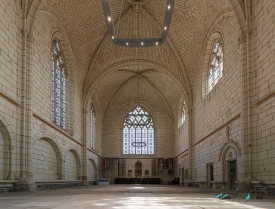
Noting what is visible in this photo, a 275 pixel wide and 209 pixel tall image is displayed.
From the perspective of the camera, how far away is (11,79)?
47.2ft

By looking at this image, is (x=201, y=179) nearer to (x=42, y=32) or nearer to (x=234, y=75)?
(x=234, y=75)

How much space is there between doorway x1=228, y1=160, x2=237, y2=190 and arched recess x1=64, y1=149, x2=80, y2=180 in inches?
405

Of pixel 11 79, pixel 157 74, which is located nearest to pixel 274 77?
pixel 11 79

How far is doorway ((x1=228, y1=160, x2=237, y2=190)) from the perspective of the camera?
58.5ft

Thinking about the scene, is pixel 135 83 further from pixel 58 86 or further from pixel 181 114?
pixel 58 86

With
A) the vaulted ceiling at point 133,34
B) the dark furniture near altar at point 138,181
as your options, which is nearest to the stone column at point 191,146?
the vaulted ceiling at point 133,34

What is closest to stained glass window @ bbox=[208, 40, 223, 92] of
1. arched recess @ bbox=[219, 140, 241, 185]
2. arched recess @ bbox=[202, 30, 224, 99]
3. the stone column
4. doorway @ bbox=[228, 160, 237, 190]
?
arched recess @ bbox=[202, 30, 224, 99]

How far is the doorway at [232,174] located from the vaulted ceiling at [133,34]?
775cm

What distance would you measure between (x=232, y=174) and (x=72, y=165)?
11.9 meters

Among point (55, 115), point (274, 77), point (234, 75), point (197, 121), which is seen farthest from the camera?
point (197, 121)

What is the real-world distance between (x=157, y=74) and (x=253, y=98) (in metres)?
19.2

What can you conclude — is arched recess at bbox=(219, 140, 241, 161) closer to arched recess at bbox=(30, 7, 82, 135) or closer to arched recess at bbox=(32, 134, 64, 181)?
arched recess at bbox=(32, 134, 64, 181)

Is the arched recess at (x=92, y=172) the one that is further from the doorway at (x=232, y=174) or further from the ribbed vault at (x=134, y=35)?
the doorway at (x=232, y=174)

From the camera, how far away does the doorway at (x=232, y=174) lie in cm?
1782
